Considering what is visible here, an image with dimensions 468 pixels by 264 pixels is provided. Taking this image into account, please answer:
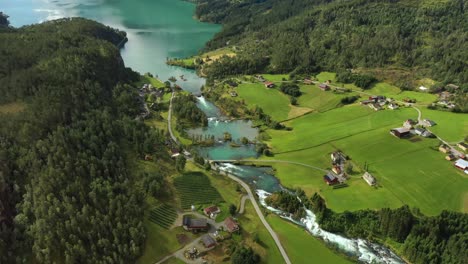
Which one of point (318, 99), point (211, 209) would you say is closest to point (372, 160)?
point (211, 209)

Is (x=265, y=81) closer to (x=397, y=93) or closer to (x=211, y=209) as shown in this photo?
(x=397, y=93)

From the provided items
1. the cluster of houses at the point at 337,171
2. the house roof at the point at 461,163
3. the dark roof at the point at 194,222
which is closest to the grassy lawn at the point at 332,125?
the cluster of houses at the point at 337,171

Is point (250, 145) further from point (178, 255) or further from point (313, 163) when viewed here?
point (178, 255)

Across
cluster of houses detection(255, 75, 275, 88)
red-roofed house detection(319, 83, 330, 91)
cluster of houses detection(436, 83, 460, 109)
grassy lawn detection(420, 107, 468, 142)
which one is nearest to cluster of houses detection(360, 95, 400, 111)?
grassy lawn detection(420, 107, 468, 142)

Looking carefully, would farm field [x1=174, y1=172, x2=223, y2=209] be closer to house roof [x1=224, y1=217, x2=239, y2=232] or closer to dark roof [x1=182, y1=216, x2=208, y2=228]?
dark roof [x1=182, y1=216, x2=208, y2=228]

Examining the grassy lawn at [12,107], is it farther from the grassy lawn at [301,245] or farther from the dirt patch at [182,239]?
the grassy lawn at [301,245]
